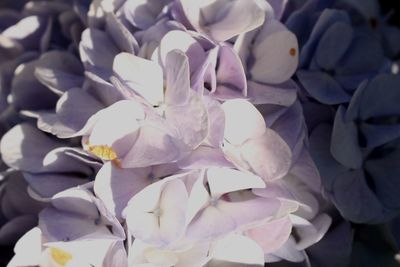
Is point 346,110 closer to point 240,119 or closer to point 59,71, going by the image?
point 240,119

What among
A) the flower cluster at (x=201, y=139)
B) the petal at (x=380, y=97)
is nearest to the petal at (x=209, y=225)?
the flower cluster at (x=201, y=139)

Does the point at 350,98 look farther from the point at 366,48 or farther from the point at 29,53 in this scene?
the point at 29,53

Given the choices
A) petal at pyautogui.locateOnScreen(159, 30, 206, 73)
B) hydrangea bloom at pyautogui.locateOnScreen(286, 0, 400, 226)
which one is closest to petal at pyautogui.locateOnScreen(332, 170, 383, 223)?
hydrangea bloom at pyautogui.locateOnScreen(286, 0, 400, 226)

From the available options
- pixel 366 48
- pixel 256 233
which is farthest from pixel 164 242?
pixel 366 48

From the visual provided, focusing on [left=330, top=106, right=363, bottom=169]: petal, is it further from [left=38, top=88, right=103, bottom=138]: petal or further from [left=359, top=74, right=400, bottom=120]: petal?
[left=38, top=88, right=103, bottom=138]: petal

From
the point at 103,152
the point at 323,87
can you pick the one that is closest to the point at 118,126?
the point at 103,152

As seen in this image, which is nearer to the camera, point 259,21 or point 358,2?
point 259,21
